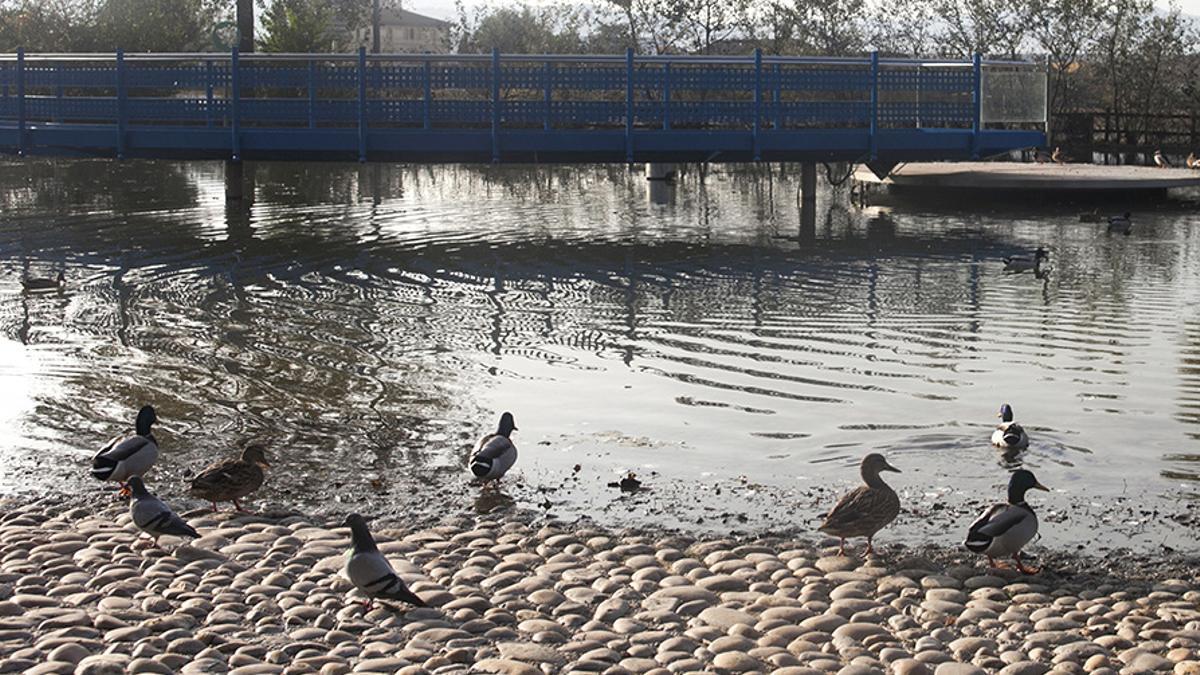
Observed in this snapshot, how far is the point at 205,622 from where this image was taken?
816 cm

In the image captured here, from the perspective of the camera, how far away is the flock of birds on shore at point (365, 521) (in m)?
8.39

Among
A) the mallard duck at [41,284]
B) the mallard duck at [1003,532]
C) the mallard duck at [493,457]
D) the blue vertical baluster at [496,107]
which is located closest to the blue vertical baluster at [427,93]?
the blue vertical baluster at [496,107]

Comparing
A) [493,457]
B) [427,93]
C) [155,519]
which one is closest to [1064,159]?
[427,93]

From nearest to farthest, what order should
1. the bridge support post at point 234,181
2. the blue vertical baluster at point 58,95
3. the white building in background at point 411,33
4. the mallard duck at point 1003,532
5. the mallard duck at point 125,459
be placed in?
1. the mallard duck at point 1003,532
2. the mallard duck at point 125,459
3. the blue vertical baluster at point 58,95
4. the bridge support post at point 234,181
5. the white building in background at point 411,33

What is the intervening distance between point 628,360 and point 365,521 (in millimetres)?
6528

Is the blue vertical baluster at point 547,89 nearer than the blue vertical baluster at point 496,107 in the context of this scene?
No

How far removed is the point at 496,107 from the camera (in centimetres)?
2808

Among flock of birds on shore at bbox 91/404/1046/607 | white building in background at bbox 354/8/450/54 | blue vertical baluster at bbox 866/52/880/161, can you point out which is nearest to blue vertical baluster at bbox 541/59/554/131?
blue vertical baluster at bbox 866/52/880/161

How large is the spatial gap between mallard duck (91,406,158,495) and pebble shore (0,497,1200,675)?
570 millimetres

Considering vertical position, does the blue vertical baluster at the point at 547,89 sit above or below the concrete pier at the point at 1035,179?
above

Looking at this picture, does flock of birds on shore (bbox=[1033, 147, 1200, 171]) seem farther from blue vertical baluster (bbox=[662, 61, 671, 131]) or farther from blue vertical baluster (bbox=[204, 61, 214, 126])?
blue vertical baluster (bbox=[204, 61, 214, 126])

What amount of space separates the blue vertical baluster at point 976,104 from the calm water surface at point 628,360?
164cm

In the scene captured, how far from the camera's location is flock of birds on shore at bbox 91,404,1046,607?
27.5ft

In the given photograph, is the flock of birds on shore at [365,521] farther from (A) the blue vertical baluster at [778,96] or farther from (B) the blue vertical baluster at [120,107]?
(B) the blue vertical baluster at [120,107]
